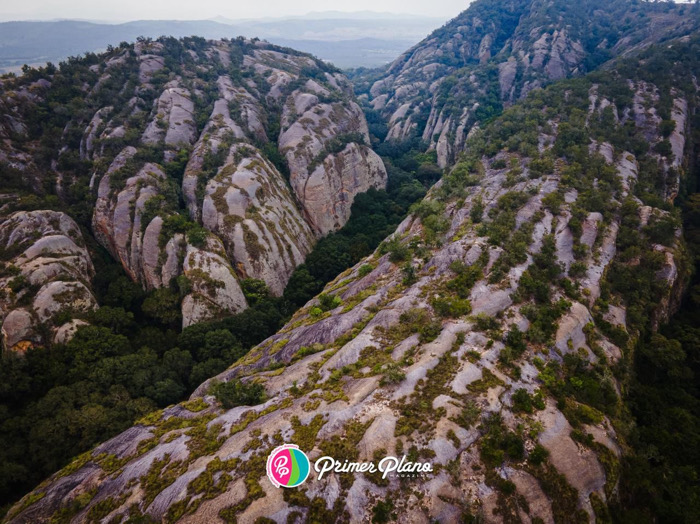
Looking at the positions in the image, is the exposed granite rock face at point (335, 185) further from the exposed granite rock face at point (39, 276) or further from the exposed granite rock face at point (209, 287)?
the exposed granite rock face at point (39, 276)

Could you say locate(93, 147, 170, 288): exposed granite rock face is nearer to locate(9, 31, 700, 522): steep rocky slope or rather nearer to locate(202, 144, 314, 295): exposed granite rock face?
locate(202, 144, 314, 295): exposed granite rock face

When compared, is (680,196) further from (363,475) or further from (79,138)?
(79,138)

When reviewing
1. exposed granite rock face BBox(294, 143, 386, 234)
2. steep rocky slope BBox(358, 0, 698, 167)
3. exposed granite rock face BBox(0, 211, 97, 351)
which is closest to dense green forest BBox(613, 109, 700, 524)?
exposed granite rock face BBox(294, 143, 386, 234)

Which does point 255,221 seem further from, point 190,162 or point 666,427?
point 666,427

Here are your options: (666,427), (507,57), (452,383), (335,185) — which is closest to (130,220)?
(335,185)

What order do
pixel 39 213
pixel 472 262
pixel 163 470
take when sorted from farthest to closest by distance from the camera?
pixel 39 213 < pixel 472 262 < pixel 163 470

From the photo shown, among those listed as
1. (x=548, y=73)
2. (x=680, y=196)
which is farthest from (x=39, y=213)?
(x=548, y=73)

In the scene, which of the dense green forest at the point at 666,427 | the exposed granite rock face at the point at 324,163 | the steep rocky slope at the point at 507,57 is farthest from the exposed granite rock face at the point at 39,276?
the steep rocky slope at the point at 507,57
